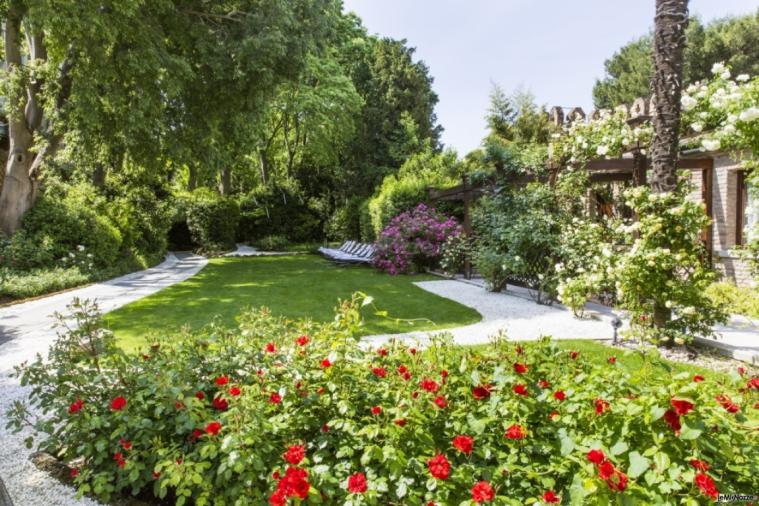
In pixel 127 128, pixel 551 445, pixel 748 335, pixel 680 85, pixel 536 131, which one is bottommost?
pixel 748 335

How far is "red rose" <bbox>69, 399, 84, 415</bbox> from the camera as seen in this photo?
2330 mm

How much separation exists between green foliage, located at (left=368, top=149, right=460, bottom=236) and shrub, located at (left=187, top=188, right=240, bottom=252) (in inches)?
252

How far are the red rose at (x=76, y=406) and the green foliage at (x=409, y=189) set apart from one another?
464 inches

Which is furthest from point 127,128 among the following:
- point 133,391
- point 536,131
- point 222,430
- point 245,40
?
point 536,131

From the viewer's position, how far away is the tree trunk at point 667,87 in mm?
5016

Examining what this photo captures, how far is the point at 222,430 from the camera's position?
206 cm

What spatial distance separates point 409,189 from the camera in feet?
46.9

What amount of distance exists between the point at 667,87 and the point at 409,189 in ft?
30.9

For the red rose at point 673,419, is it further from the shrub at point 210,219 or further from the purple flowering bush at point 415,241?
the shrub at point 210,219

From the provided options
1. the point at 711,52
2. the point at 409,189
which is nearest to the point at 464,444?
the point at 409,189

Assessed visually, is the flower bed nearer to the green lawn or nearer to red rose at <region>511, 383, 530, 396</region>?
red rose at <region>511, 383, 530, 396</region>

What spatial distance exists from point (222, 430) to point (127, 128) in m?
9.15

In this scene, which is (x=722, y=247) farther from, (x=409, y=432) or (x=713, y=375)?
(x=409, y=432)

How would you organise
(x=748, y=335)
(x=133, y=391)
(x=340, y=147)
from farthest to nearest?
(x=340, y=147) < (x=748, y=335) < (x=133, y=391)
